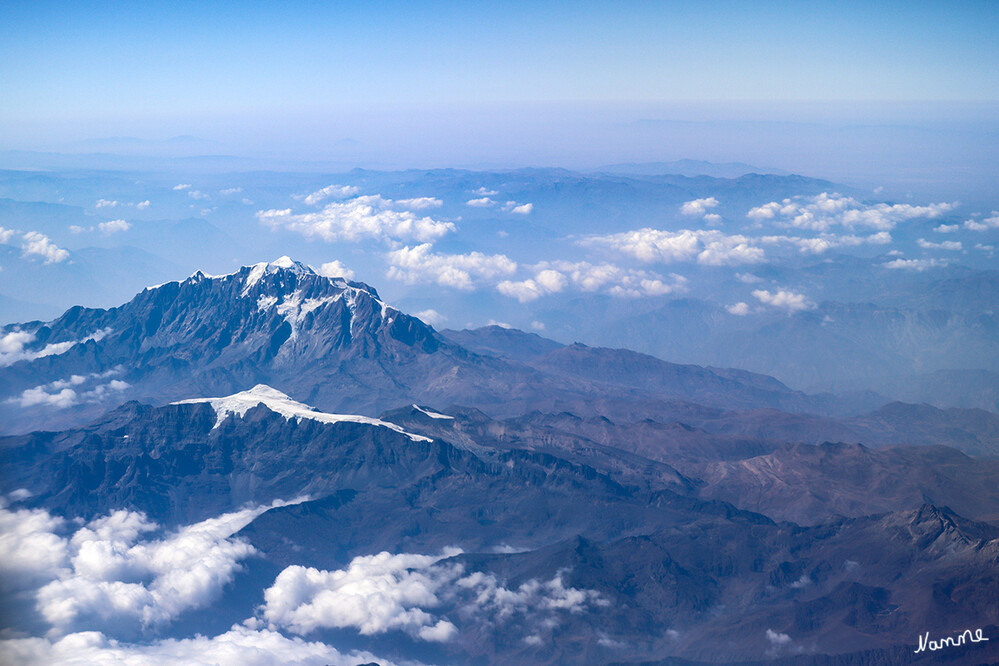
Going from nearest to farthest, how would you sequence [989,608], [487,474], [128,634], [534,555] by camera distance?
[128,634] → [989,608] → [534,555] → [487,474]

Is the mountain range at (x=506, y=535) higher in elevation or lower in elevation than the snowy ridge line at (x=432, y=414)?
lower

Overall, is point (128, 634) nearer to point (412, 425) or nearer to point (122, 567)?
point (122, 567)

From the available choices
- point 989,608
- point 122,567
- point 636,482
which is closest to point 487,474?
point 636,482

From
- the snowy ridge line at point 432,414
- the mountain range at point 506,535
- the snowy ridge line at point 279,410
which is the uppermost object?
the snowy ridge line at point 279,410

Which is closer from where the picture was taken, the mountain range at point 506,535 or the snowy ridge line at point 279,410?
the mountain range at point 506,535
